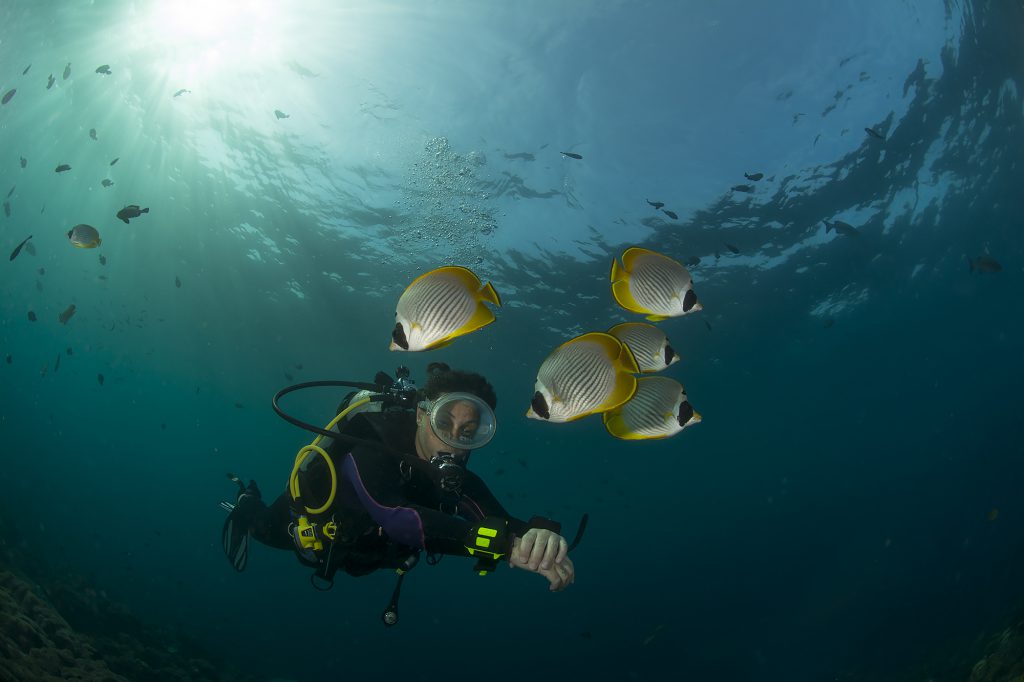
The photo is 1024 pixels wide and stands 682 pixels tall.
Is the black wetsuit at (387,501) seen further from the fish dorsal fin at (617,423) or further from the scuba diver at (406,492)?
the fish dorsal fin at (617,423)

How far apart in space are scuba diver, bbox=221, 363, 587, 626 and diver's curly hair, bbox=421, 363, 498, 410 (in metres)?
0.01

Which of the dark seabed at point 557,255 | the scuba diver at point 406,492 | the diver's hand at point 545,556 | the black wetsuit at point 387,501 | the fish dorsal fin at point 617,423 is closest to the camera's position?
the fish dorsal fin at point 617,423

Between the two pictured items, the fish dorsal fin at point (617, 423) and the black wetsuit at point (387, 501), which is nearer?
the fish dorsal fin at point (617, 423)

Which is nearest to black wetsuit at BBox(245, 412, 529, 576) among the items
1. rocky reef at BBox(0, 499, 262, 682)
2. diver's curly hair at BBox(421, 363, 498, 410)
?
diver's curly hair at BBox(421, 363, 498, 410)

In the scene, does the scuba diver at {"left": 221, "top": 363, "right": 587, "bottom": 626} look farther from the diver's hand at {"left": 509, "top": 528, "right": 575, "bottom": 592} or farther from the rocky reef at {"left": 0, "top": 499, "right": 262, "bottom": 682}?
the rocky reef at {"left": 0, "top": 499, "right": 262, "bottom": 682}

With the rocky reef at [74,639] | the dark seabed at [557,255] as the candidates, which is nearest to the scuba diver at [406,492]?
the rocky reef at [74,639]

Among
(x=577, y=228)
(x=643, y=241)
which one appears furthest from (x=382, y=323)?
(x=643, y=241)

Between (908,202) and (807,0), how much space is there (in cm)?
1040

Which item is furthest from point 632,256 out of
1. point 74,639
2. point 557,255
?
point 557,255

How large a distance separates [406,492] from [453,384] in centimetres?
108

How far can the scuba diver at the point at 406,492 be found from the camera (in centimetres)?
297

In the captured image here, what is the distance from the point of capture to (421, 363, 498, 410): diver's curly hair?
15.1 ft

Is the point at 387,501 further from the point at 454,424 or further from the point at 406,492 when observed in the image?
the point at 406,492

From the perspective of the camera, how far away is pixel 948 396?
40.0 m
